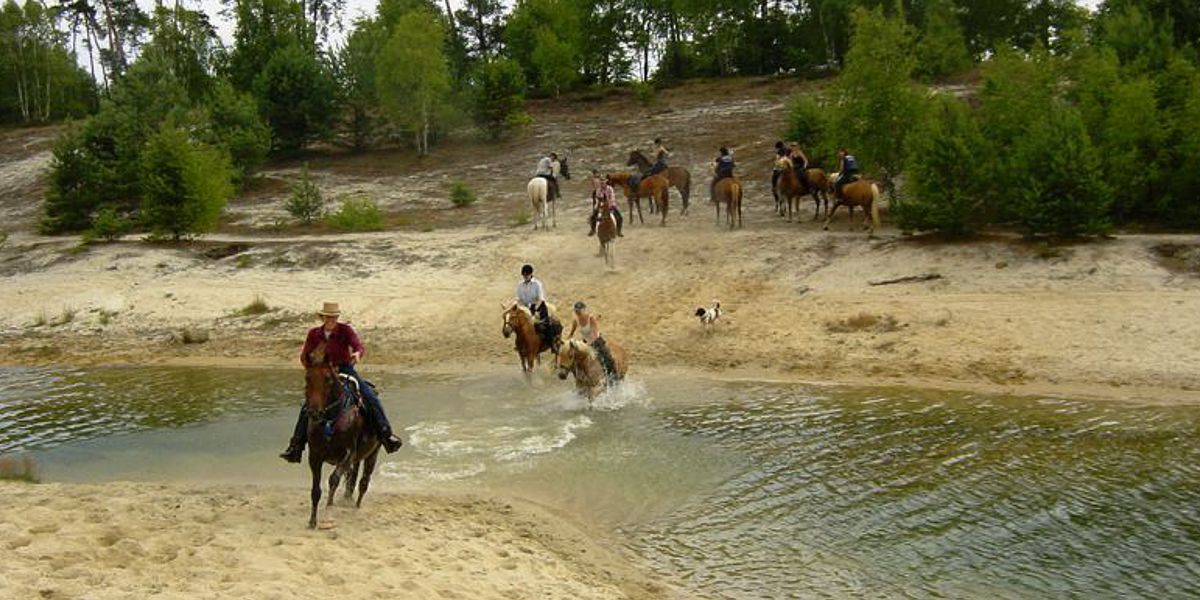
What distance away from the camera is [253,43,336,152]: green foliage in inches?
1839

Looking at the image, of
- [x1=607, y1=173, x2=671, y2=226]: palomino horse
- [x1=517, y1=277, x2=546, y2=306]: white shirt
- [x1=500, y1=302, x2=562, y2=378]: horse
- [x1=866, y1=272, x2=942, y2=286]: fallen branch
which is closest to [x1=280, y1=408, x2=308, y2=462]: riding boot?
[x1=500, y1=302, x2=562, y2=378]: horse

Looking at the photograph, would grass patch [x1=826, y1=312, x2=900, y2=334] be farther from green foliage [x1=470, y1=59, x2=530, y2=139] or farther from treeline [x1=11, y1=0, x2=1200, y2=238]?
green foliage [x1=470, y1=59, x2=530, y2=139]

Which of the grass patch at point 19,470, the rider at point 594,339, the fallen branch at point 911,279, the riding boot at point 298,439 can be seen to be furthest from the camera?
the fallen branch at point 911,279

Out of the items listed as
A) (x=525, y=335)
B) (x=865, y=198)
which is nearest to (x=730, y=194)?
(x=865, y=198)

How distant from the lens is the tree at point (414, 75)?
4425 centimetres

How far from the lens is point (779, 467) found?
1177cm

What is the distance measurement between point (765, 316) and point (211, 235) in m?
21.3

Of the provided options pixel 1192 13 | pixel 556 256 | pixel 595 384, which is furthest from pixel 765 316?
pixel 1192 13

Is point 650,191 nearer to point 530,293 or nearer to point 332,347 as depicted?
point 530,293

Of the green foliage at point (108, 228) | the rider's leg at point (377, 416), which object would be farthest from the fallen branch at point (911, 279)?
the green foliage at point (108, 228)

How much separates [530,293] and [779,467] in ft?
22.6

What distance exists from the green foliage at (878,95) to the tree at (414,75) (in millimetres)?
24402

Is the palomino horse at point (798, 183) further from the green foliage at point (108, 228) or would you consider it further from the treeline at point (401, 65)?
the green foliage at point (108, 228)

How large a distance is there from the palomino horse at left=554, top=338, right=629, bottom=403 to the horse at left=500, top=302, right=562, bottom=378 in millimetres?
1215
